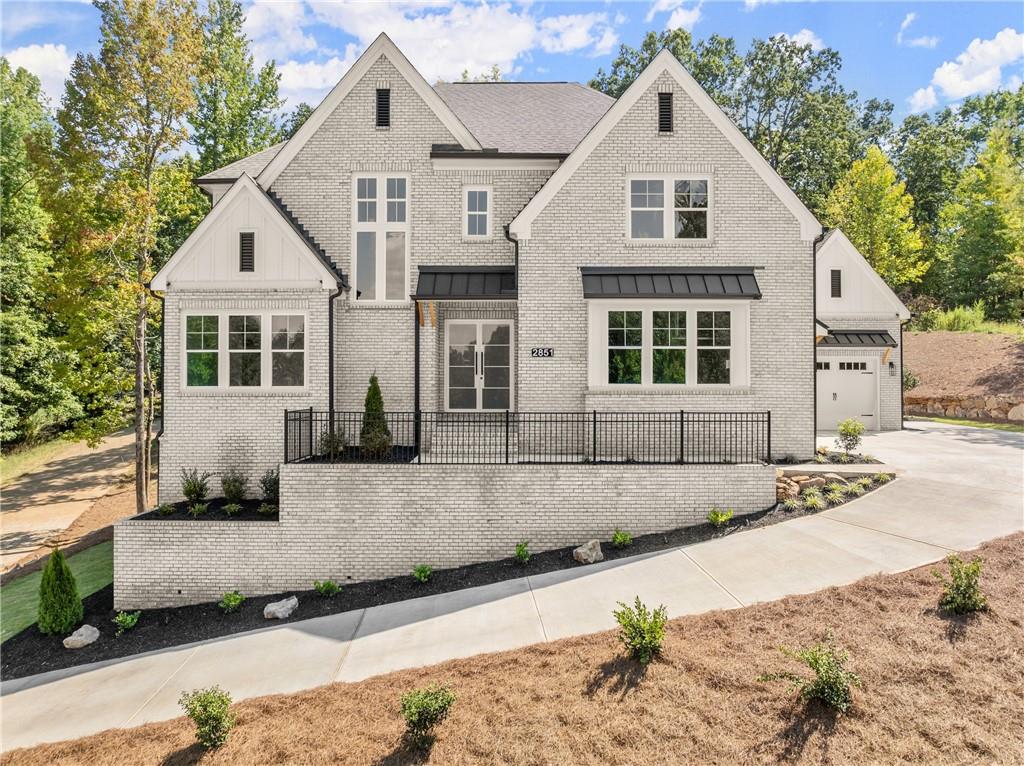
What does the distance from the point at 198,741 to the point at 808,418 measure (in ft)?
39.2

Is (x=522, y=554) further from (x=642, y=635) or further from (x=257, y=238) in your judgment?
(x=257, y=238)

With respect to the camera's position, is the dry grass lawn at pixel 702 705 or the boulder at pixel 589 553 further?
the boulder at pixel 589 553

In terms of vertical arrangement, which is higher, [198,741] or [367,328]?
[367,328]

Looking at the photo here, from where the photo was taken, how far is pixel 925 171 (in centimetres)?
4306

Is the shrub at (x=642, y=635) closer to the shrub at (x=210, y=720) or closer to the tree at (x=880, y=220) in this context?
the shrub at (x=210, y=720)

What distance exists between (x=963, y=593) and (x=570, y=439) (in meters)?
6.97

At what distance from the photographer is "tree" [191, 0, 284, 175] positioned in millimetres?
26250

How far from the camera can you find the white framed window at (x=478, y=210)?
1325 cm

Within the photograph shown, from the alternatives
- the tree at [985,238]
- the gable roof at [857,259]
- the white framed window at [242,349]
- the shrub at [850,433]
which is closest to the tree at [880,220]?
the tree at [985,238]

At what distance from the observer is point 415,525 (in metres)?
9.81

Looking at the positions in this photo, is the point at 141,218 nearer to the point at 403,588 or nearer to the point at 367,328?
the point at 367,328

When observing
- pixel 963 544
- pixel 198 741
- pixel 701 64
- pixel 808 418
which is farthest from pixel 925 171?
pixel 198 741

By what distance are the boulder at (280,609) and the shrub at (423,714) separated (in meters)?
4.59

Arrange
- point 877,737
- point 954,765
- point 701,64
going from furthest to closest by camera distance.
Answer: point 701,64, point 877,737, point 954,765
